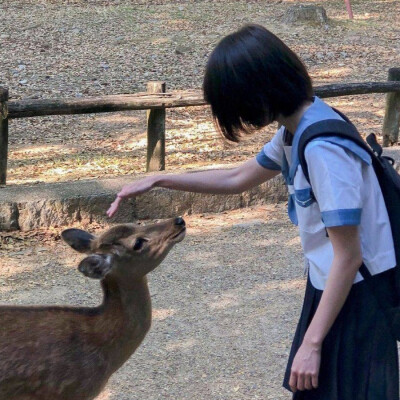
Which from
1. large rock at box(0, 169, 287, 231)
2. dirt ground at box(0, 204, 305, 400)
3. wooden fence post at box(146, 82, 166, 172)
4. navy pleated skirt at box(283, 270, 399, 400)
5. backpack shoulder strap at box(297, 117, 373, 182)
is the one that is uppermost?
backpack shoulder strap at box(297, 117, 373, 182)

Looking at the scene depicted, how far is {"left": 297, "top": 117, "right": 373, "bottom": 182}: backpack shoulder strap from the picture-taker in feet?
8.11

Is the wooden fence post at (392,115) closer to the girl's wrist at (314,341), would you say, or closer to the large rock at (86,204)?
the large rock at (86,204)

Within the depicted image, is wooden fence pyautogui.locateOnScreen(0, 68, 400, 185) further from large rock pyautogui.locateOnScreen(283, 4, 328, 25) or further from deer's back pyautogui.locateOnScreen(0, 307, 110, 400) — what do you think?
large rock pyautogui.locateOnScreen(283, 4, 328, 25)

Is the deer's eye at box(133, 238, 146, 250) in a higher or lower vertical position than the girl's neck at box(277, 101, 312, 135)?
lower

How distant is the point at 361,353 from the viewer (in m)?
2.78

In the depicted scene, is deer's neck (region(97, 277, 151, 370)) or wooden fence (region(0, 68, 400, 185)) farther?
wooden fence (region(0, 68, 400, 185))

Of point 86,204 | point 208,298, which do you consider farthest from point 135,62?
point 208,298

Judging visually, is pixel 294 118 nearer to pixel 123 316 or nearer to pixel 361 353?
pixel 361 353

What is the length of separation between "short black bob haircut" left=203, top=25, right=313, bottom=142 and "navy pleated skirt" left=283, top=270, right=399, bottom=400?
0.69m

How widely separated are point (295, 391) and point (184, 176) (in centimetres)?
99

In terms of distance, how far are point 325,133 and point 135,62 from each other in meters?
10.4

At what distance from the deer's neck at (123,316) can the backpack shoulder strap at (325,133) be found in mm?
1554

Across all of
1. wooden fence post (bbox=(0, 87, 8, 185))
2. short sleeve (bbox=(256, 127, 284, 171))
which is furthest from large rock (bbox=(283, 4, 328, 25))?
short sleeve (bbox=(256, 127, 284, 171))

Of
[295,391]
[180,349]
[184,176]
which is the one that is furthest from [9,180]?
[295,391]
